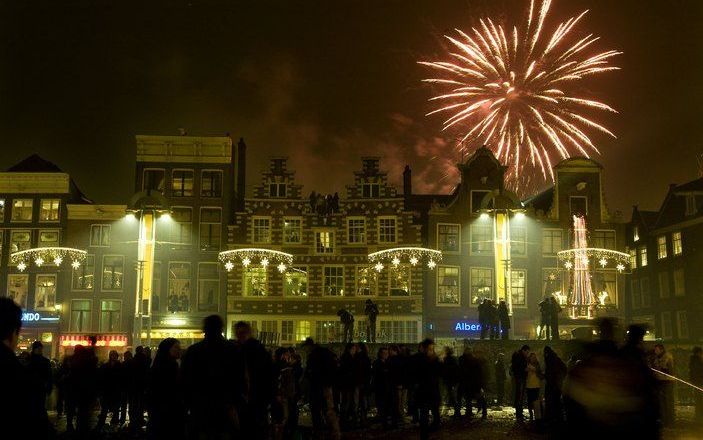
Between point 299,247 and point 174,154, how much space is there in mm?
9176

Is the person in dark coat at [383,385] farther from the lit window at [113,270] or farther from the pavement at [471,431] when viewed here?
the lit window at [113,270]

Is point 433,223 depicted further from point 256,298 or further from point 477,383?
point 477,383

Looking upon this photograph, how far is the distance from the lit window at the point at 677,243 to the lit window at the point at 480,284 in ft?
42.9

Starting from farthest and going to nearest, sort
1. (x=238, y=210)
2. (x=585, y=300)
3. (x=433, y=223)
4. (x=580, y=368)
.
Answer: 1. (x=238, y=210)
2. (x=433, y=223)
3. (x=585, y=300)
4. (x=580, y=368)

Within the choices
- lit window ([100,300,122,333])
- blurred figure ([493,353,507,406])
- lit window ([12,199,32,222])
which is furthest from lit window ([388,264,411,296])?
lit window ([12,199,32,222])

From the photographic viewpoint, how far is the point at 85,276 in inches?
1737

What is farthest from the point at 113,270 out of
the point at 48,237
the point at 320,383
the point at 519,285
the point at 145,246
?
the point at 320,383

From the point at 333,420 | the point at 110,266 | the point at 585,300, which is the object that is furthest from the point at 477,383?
the point at 110,266

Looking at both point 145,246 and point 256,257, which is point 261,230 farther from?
point 145,246

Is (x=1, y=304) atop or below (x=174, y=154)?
below

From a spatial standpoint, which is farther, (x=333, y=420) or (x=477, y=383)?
(x=477, y=383)

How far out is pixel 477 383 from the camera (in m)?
19.5

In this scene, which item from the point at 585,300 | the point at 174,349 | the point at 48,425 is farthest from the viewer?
the point at 585,300

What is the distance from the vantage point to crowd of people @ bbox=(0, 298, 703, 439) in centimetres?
597
